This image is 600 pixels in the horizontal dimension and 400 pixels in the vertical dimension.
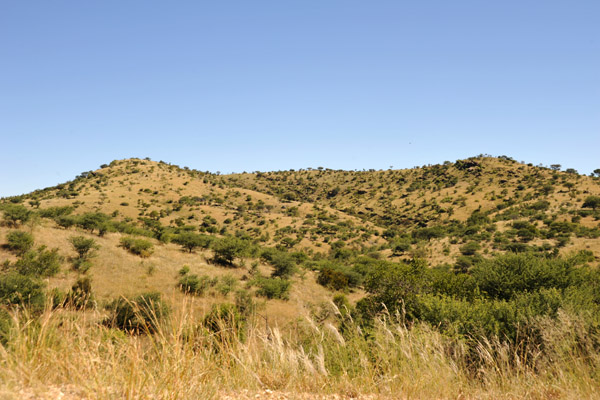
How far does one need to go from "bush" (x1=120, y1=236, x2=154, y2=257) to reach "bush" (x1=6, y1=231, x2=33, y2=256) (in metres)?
7.75

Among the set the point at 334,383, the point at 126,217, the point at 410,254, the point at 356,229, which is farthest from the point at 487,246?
the point at 126,217

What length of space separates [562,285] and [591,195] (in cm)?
6803

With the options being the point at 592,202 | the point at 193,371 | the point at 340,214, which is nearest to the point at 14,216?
the point at 193,371

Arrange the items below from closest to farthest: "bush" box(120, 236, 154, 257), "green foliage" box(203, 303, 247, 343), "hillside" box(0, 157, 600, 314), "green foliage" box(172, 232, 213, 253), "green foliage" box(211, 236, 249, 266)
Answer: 1. "green foliage" box(203, 303, 247, 343)
2. "bush" box(120, 236, 154, 257)
3. "hillside" box(0, 157, 600, 314)
4. "green foliage" box(211, 236, 249, 266)
5. "green foliage" box(172, 232, 213, 253)

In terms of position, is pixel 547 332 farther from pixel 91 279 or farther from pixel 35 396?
pixel 91 279

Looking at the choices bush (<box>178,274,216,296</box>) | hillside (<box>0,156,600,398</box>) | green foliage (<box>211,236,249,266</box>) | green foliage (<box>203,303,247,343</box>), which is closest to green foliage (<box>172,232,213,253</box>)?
hillside (<box>0,156,600,398</box>)

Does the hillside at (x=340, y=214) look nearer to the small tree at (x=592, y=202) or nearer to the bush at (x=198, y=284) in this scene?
the bush at (x=198, y=284)

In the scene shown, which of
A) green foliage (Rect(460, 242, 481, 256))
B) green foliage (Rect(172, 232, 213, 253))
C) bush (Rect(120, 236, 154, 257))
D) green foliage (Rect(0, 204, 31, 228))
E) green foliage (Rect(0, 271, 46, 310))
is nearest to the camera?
green foliage (Rect(0, 271, 46, 310))

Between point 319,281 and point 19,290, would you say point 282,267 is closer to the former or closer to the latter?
point 319,281

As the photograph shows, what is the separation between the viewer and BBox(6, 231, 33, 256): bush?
78.9 feet

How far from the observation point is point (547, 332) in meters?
5.17

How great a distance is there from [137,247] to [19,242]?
8.92 meters

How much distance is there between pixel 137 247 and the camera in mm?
30938

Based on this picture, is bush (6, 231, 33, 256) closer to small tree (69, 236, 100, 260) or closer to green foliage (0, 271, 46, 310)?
small tree (69, 236, 100, 260)
